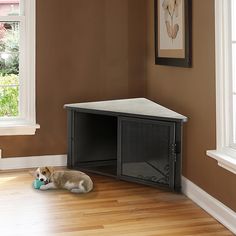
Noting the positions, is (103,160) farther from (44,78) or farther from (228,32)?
(228,32)

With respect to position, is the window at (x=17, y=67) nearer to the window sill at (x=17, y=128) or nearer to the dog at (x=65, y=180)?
the window sill at (x=17, y=128)

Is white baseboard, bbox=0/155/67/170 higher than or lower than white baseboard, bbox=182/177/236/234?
higher

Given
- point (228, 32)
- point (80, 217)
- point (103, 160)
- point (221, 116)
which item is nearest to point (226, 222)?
point (221, 116)

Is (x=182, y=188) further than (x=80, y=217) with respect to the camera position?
Yes

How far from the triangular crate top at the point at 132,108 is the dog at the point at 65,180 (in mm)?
628

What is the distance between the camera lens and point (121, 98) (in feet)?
14.4

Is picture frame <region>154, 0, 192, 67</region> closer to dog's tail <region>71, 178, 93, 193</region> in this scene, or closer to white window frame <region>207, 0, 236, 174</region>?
white window frame <region>207, 0, 236, 174</region>

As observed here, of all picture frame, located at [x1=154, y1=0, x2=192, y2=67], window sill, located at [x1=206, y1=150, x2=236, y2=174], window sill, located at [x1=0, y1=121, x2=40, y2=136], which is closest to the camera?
window sill, located at [x1=206, y1=150, x2=236, y2=174]

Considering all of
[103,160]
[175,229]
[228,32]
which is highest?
[228,32]

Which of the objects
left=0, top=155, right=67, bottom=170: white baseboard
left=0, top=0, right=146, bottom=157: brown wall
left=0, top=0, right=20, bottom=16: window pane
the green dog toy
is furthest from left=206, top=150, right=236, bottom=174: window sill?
left=0, top=0, right=20, bottom=16: window pane

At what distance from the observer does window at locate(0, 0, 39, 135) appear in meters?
4.12

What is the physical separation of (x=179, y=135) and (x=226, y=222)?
81 cm

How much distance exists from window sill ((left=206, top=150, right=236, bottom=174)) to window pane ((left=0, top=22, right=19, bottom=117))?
221 centimetres

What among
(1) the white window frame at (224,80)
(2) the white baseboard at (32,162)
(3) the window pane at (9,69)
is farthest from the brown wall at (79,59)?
(1) the white window frame at (224,80)
